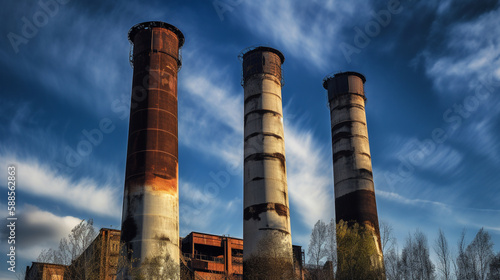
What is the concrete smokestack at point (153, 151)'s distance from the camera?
35781 millimetres

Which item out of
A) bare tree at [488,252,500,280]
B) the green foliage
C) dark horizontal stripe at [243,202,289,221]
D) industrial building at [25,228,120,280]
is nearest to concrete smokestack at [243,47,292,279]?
dark horizontal stripe at [243,202,289,221]

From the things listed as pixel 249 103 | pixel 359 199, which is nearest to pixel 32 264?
pixel 249 103

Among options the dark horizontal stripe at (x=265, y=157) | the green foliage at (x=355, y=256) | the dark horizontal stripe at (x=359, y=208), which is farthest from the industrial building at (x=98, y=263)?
the dark horizontal stripe at (x=359, y=208)

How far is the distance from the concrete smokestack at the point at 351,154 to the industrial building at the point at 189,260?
7.80 m

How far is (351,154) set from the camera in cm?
4875

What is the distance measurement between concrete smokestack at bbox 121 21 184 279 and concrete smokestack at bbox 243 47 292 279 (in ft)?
22.8

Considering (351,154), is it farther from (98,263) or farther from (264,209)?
(98,263)

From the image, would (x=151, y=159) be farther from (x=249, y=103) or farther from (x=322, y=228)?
(x=322, y=228)

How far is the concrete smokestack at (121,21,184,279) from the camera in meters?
35.8

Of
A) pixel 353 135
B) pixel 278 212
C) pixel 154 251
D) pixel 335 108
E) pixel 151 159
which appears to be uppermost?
pixel 335 108

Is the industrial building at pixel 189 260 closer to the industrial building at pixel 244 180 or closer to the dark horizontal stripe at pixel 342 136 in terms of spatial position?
the industrial building at pixel 244 180

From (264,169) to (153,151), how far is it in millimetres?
10219

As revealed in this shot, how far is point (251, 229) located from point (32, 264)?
24220 millimetres

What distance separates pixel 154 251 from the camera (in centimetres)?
3519
